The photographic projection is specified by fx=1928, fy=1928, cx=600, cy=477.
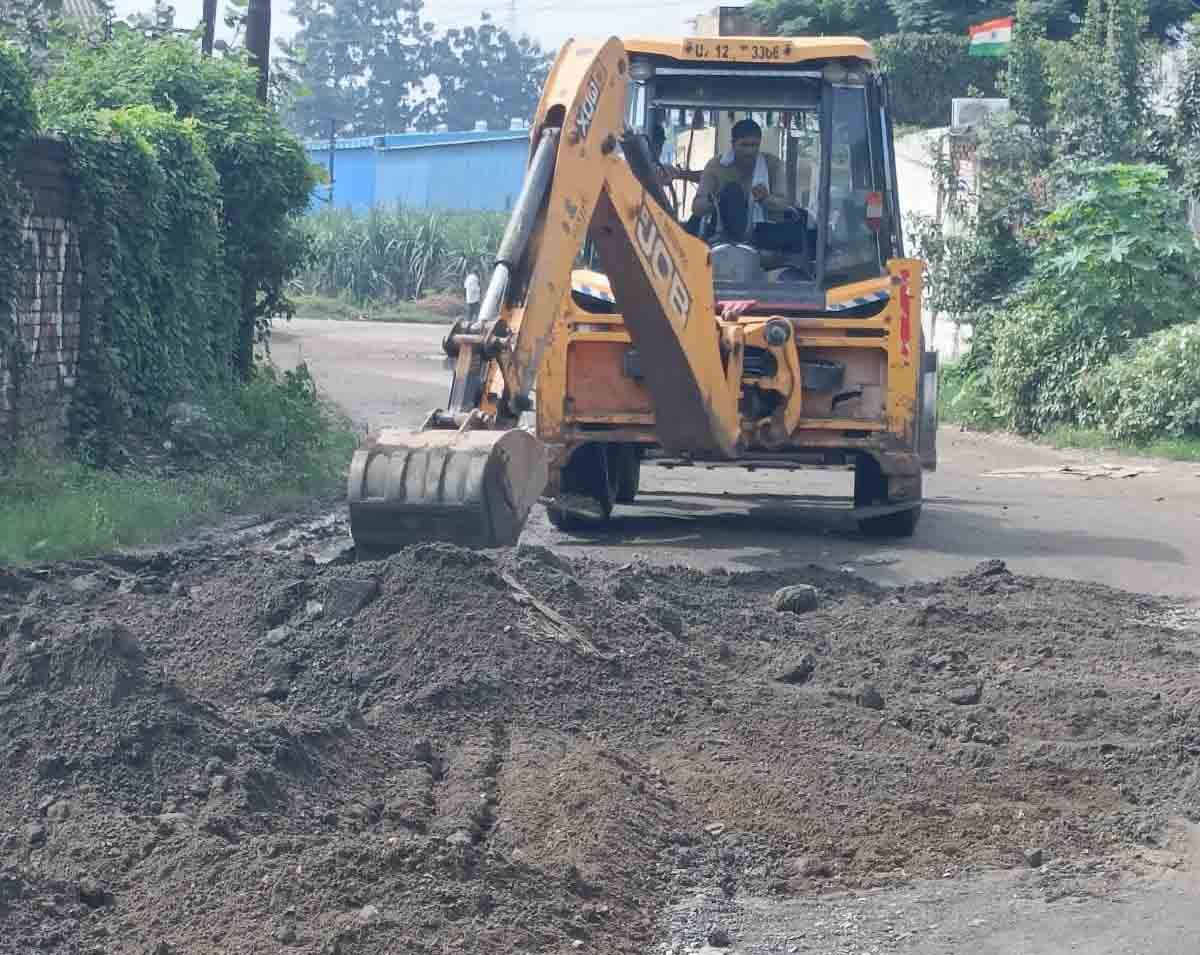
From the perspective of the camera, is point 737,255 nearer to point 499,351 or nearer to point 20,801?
point 499,351

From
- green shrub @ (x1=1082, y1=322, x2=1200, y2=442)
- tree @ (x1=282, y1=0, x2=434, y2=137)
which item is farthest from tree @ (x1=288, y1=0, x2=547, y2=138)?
green shrub @ (x1=1082, y1=322, x2=1200, y2=442)

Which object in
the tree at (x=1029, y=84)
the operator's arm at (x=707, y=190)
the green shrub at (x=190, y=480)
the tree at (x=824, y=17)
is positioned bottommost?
the green shrub at (x=190, y=480)

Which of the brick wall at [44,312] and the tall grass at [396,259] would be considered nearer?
the brick wall at [44,312]

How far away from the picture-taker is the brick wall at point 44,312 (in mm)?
12273

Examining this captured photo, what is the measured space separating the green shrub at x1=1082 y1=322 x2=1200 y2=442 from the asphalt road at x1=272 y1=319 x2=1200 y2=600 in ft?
1.60

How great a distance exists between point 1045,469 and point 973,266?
5.79 m

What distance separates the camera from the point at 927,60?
35.9 meters

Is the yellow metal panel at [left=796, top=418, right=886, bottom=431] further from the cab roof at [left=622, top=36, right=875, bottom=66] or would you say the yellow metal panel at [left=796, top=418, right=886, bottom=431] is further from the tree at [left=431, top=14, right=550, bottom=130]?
the tree at [left=431, top=14, right=550, bottom=130]

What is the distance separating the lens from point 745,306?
40.4ft

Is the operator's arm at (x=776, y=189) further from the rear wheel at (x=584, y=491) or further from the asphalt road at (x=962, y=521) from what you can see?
the asphalt road at (x=962, y=521)

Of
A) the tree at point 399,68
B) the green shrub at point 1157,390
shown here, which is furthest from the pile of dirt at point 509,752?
the tree at point 399,68

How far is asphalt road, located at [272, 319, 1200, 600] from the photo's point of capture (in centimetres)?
1179

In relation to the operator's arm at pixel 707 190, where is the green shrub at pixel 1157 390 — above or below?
below

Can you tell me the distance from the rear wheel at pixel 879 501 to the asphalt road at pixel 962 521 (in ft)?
0.37
